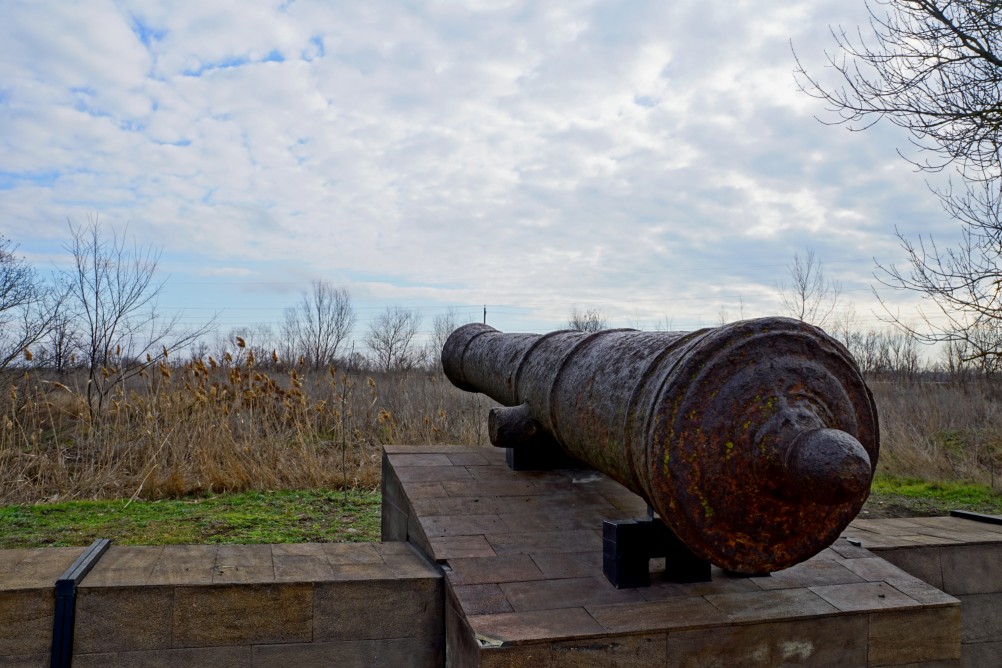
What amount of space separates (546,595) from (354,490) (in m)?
4.51

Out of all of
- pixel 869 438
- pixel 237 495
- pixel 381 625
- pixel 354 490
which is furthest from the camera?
pixel 354 490

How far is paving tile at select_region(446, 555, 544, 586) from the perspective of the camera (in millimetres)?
2904

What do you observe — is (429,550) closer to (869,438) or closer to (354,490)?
(869,438)

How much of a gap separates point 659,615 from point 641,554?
277 millimetres

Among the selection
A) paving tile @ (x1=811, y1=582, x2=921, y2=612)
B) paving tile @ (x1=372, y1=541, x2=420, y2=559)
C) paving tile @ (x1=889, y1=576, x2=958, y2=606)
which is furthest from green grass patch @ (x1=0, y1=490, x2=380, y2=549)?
paving tile @ (x1=889, y1=576, x2=958, y2=606)

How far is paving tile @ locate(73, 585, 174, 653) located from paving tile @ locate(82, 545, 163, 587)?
4cm

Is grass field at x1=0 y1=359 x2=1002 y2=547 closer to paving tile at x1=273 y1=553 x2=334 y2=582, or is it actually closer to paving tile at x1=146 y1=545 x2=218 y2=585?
paving tile at x1=146 y1=545 x2=218 y2=585

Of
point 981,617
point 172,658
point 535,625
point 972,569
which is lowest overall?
point 981,617

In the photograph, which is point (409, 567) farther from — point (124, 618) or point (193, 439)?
point (193, 439)

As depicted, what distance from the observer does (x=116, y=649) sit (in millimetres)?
2707

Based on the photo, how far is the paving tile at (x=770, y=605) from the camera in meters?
2.65

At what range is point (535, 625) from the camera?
2.51 m

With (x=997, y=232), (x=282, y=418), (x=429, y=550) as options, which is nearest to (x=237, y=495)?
(x=282, y=418)


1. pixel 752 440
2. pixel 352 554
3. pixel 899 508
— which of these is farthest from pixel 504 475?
pixel 899 508
